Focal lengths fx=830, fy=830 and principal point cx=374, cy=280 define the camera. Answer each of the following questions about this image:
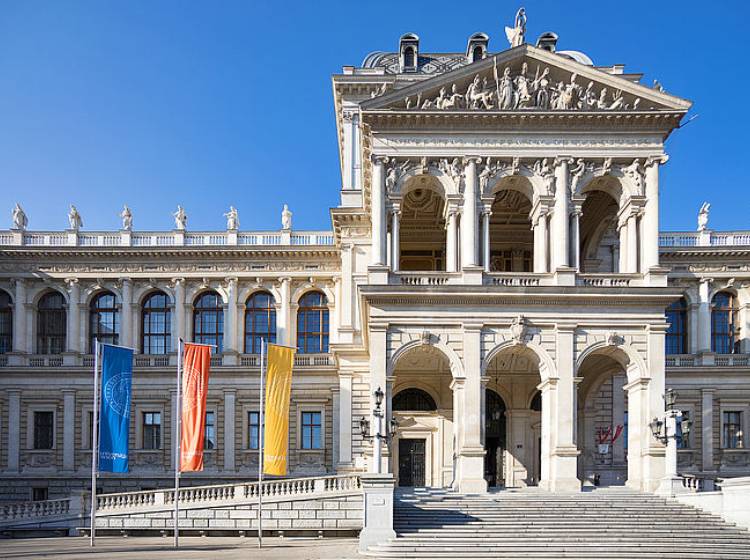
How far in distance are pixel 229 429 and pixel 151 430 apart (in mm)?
4755

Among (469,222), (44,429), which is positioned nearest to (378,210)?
(469,222)

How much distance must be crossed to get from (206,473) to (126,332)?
9.68 m

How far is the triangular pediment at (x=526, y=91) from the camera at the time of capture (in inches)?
1369

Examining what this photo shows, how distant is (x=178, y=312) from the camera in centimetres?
4953

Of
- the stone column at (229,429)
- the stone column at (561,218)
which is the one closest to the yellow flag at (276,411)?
the stone column at (561,218)

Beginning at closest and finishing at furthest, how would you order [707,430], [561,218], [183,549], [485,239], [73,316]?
[183,549] < [561,218] < [485,239] < [707,430] < [73,316]

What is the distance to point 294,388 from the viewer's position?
48.7m

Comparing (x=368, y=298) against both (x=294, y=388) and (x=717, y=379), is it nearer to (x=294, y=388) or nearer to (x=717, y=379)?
(x=294, y=388)

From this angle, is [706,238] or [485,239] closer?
[485,239]

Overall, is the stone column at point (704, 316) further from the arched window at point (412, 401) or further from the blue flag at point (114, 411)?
the blue flag at point (114, 411)

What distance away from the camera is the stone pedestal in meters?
27.0

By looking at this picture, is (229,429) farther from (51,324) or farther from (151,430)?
(51,324)

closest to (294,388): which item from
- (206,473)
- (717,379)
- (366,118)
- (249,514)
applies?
(206,473)

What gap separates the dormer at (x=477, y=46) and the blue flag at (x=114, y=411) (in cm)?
2785
